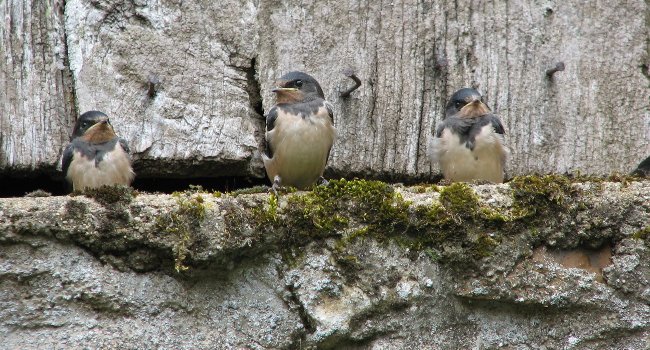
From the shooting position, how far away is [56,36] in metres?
5.80

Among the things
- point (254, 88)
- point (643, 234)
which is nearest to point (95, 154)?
point (254, 88)

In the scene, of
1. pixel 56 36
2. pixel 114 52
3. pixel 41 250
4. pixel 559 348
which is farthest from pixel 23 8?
pixel 559 348

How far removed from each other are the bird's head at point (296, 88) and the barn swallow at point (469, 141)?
0.79m

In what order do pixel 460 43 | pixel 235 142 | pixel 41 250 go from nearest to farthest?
pixel 41 250 → pixel 235 142 → pixel 460 43

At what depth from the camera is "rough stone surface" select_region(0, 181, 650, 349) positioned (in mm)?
4055

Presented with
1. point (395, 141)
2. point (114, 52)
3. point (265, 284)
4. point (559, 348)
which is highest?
point (114, 52)

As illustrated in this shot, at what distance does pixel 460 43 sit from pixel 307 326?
256 centimetres

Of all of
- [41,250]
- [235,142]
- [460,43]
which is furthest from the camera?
[460,43]

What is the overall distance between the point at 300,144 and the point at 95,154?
1.19 m

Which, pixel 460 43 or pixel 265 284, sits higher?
pixel 460 43

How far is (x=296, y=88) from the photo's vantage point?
568 cm

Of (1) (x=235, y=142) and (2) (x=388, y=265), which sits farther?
(1) (x=235, y=142)

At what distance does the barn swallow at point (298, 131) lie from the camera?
571 centimetres

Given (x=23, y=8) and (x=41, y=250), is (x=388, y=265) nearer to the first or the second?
(x=41, y=250)
